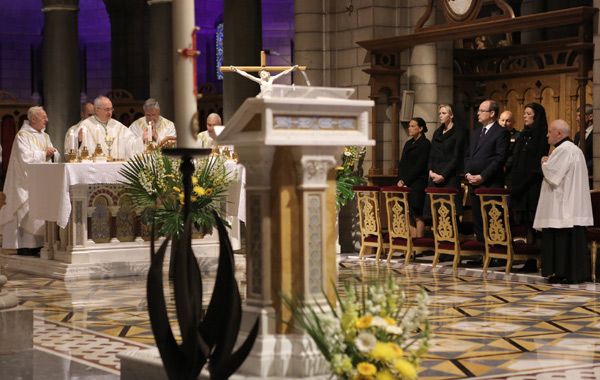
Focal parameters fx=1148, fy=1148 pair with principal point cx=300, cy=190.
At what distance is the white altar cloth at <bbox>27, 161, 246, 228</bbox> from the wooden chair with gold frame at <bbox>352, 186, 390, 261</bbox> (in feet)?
5.39

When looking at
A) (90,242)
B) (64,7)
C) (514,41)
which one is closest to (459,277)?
(90,242)

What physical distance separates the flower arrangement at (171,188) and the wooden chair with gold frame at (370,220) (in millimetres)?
2449

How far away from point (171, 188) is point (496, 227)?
3160mm

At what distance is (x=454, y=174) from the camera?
12094 mm

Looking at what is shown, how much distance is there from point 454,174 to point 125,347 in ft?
19.0

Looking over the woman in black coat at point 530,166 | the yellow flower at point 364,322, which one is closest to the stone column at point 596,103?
the woman in black coat at point 530,166

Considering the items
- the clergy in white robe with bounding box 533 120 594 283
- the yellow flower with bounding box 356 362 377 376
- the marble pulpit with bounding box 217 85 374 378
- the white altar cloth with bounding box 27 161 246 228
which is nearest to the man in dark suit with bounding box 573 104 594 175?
the clergy in white robe with bounding box 533 120 594 283

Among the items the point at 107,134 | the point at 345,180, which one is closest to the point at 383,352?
the point at 345,180

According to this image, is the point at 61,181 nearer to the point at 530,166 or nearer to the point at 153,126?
the point at 153,126

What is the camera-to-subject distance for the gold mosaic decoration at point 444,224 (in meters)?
11.5

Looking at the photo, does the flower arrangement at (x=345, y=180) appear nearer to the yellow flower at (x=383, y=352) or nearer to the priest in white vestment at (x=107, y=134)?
the priest in white vestment at (x=107, y=134)

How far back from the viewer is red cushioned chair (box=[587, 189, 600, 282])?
1033 centimetres

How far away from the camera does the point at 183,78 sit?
462 cm

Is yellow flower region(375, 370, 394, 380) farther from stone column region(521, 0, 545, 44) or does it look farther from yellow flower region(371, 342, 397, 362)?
stone column region(521, 0, 545, 44)
